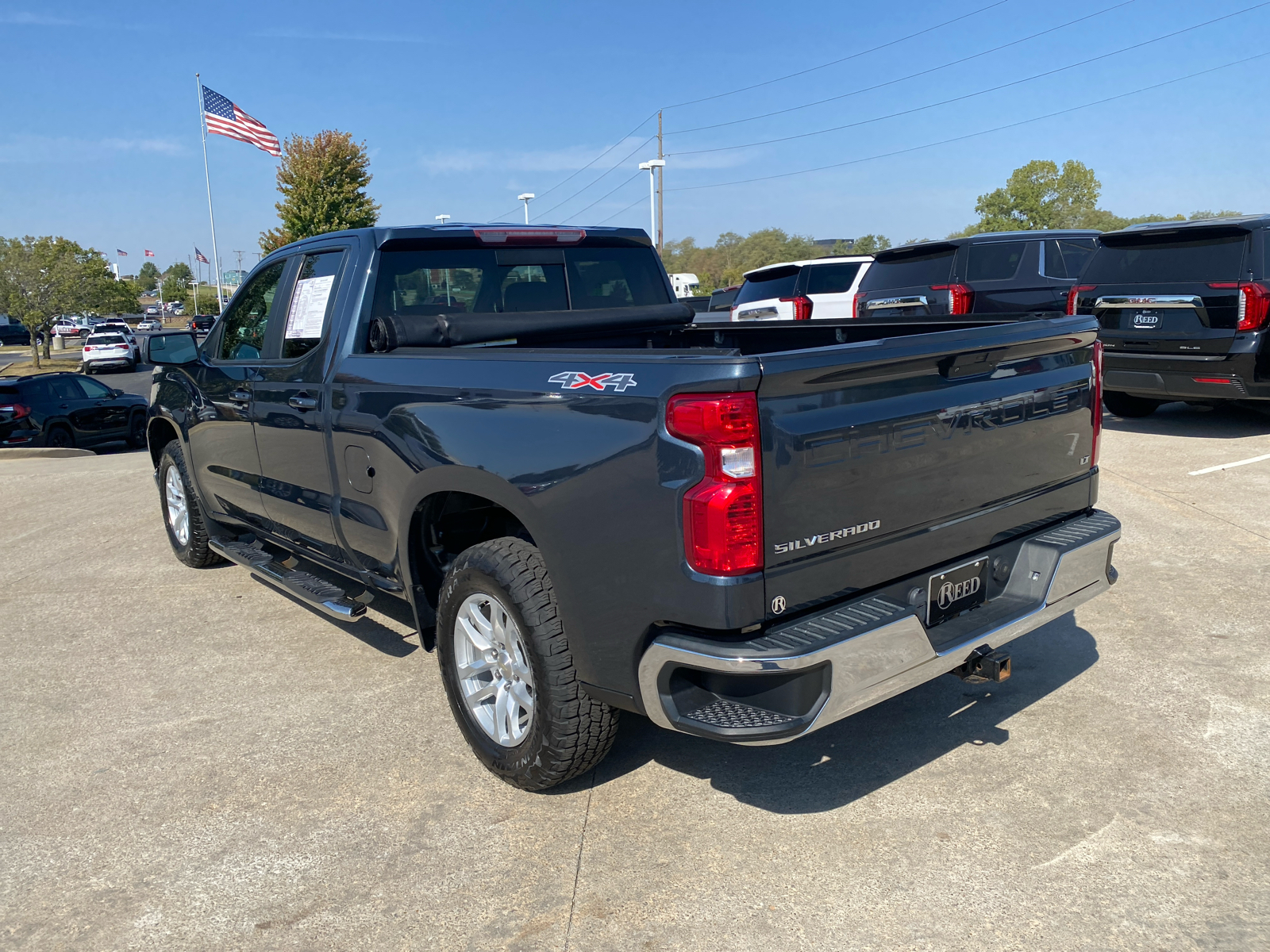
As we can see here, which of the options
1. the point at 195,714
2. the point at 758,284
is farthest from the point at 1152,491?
the point at 758,284

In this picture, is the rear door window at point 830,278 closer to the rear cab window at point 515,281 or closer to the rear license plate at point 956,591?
the rear cab window at point 515,281

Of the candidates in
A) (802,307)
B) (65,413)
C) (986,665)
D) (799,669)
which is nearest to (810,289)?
(802,307)

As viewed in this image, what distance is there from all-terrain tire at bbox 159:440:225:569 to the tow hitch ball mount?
4.68m

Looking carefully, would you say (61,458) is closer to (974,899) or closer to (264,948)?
(264,948)

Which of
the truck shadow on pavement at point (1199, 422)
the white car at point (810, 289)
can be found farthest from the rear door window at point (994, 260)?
the white car at point (810, 289)

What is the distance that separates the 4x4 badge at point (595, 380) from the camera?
2.72 metres

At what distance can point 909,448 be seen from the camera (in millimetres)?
2865

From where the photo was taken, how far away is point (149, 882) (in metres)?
2.94

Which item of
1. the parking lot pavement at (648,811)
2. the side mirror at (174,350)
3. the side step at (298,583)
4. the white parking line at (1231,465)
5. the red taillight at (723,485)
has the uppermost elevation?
the side mirror at (174,350)

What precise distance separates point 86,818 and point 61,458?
1170cm

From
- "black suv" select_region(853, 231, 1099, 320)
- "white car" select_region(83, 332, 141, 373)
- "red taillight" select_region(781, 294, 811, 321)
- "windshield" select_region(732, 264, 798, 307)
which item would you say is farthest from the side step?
"white car" select_region(83, 332, 141, 373)

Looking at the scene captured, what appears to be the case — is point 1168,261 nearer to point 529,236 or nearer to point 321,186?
point 529,236

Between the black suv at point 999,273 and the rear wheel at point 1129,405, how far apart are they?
47.2 inches

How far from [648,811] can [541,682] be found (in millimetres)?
591
